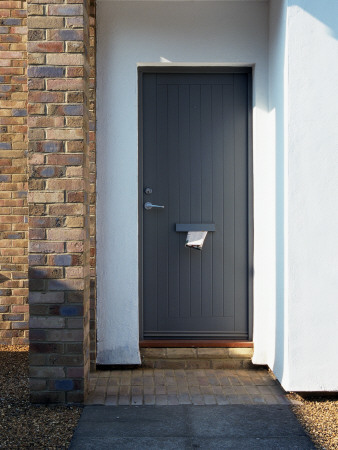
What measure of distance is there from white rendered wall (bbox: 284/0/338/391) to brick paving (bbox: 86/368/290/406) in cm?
30

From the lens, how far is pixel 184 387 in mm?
3965

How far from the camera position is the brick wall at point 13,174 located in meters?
4.79

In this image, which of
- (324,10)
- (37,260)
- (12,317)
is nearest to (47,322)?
(37,260)

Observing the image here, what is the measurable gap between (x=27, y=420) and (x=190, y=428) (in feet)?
3.15

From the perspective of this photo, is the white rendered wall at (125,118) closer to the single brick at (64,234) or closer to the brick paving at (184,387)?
the brick paving at (184,387)

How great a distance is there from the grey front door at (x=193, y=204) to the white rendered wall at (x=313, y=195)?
799 millimetres

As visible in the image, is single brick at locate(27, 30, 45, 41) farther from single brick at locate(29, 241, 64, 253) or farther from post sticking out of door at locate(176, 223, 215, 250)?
post sticking out of door at locate(176, 223, 215, 250)

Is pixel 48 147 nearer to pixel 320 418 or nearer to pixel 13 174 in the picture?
pixel 13 174

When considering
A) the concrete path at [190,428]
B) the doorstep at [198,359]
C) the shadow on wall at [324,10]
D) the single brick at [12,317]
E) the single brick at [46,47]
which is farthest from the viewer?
the single brick at [12,317]

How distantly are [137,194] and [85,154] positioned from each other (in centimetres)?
76

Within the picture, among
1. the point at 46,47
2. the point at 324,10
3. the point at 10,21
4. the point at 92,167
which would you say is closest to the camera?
the point at 46,47

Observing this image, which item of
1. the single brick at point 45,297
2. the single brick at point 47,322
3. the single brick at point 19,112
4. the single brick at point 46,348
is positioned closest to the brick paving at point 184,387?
the single brick at point 46,348

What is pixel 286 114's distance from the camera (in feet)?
12.2

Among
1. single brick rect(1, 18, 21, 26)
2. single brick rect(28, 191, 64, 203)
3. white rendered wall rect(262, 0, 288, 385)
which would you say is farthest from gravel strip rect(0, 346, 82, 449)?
single brick rect(1, 18, 21, 26)
